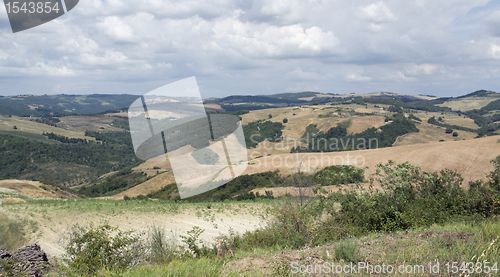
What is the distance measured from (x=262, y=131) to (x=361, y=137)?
42.9 metres

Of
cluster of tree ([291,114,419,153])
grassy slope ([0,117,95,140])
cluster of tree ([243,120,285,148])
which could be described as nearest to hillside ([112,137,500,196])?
cluster of tree ([291,114,419,153])

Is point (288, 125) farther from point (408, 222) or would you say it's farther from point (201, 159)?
point (408, 222)

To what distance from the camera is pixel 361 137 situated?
94.5 metres

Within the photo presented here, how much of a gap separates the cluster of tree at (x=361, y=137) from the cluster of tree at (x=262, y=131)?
14469mm

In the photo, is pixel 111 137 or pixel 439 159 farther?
pixel 111 137

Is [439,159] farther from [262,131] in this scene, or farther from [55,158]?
[55,158]

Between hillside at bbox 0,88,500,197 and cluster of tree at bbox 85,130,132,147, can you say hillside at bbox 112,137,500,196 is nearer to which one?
hillside at bbox 0,88,500,197

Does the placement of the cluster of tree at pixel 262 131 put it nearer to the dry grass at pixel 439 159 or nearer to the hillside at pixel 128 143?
the hillside at pixel 128 143

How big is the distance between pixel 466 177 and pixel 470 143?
463 inches

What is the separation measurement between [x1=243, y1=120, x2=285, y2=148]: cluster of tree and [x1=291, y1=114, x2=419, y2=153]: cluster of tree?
1447cm

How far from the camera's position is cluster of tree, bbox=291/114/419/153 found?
289 feet

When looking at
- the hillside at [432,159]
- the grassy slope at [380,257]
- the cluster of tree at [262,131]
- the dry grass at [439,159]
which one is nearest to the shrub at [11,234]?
the grassy slope at [380,257]

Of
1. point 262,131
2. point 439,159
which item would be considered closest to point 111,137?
point 262,131

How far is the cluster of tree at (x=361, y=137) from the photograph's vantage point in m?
88.1
